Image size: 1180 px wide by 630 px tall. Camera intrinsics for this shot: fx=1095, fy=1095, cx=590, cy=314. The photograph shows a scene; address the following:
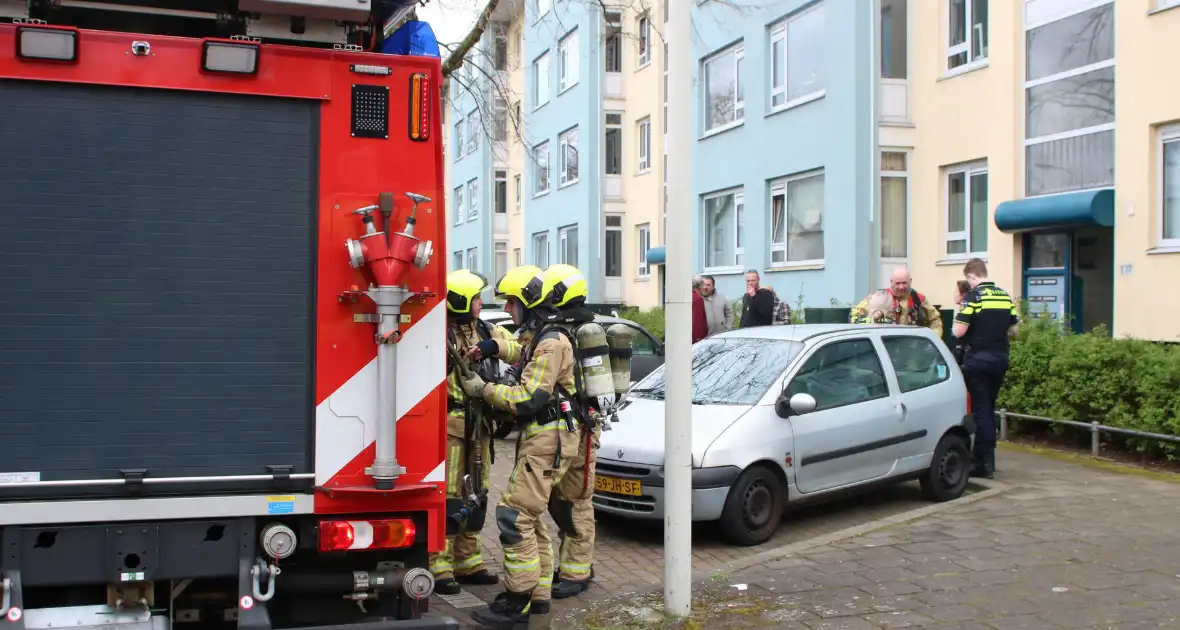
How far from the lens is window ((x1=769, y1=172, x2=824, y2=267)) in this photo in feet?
61.9

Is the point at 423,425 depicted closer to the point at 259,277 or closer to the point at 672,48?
the point at 259,277

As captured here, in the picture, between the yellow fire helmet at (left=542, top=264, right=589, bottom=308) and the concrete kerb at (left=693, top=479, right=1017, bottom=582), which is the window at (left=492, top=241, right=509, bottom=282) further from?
the yellow fire helmet at (left=542, top=264, right=589, bottom=308)

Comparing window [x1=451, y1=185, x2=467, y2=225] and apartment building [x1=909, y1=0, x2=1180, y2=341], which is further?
window [x1=451, y1=185, x2=467, y2=225]

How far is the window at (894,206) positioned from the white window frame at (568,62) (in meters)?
15.2

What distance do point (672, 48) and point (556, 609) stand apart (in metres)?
3.10

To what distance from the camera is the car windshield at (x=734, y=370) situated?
8.22m

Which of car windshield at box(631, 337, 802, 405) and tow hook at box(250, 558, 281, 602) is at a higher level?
car windshield at box(631, 337, 802, 405)

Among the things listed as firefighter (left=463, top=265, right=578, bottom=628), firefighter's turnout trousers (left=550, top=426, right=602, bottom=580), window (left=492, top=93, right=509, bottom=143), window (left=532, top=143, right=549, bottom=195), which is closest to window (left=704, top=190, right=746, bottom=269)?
window (left=492, top=93, right=509, bottom=143)

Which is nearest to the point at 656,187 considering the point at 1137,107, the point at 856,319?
the point at 1137,107

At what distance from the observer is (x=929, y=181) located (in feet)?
55.9

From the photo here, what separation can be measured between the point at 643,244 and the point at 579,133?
419 cm

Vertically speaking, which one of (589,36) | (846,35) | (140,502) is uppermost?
(589,36)

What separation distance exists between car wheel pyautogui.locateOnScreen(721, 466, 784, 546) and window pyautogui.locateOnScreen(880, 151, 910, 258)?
428 inches

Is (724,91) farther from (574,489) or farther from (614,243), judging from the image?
(574,489)
